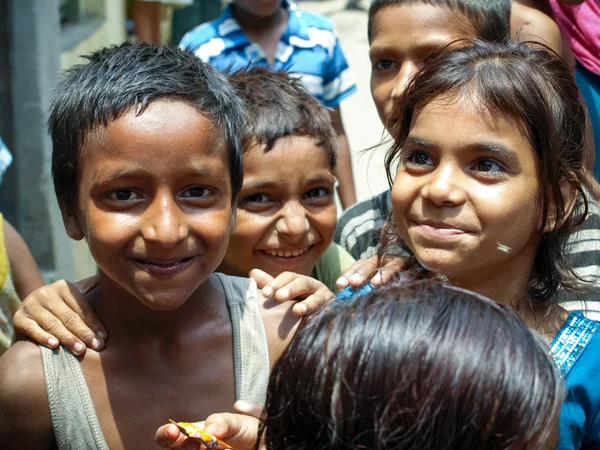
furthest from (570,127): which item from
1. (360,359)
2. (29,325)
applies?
(29,325)

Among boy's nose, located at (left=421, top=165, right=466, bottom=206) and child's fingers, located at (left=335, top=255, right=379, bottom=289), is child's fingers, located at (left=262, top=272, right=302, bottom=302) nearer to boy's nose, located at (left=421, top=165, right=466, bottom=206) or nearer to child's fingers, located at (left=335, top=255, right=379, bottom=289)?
child's fingers, located at (left=335, top=255, right=379, bottom=289)

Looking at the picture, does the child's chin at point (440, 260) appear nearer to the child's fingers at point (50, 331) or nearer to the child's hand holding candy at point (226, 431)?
the child's hand holding candy at point (226, 431)

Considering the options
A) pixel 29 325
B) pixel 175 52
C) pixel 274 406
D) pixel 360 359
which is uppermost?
pixel 175 52

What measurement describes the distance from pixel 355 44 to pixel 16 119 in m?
7.87

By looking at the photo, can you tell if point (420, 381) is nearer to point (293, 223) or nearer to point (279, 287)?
point (279, 287)

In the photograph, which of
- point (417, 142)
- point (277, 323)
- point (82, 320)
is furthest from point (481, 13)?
point (82, 320)

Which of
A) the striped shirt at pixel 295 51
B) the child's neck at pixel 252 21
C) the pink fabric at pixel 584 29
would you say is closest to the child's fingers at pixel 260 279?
the striped shirt at pixel 295 51

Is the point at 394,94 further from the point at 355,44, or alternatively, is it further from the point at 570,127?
the point at 355,44

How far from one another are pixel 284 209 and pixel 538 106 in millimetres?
965

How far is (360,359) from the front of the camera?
1208 millimetres

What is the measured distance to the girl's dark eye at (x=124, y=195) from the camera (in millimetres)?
1866

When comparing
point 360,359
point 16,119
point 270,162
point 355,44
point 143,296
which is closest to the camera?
point 360,359

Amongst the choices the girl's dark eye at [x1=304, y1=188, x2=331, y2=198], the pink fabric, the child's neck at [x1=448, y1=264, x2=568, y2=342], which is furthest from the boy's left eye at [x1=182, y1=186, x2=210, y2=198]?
the pink fabric

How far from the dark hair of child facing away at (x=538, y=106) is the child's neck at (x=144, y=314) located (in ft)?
2.19
